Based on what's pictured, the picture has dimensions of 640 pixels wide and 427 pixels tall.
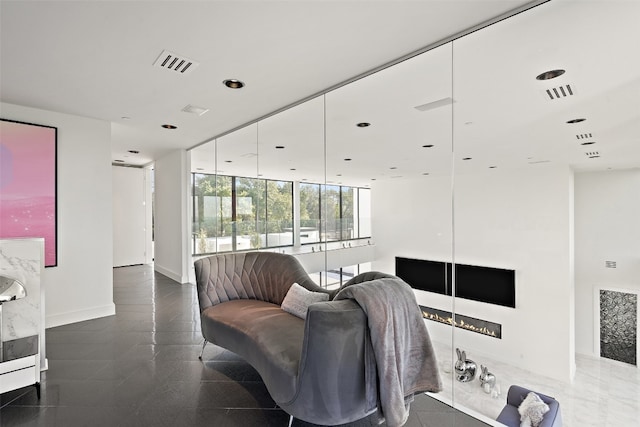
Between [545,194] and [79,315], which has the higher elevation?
[545,194]

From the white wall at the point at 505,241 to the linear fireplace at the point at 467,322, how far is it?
0.07 m

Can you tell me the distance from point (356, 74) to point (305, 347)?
2351mm

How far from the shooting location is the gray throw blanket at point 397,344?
1.59 meters

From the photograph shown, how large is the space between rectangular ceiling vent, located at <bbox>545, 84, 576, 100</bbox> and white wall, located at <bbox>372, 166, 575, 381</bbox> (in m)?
1.07

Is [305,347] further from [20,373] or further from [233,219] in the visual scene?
[233,219]

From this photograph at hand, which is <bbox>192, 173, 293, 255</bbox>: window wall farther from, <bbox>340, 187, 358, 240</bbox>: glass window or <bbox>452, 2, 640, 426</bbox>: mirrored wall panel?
<bbox>452, 2, 640, 426</bbox>: mirrored wall panel

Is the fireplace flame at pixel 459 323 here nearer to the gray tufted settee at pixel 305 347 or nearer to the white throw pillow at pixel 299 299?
the gray tufted settee at pixel 305 347

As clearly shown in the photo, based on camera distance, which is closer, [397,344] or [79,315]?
[397,344]

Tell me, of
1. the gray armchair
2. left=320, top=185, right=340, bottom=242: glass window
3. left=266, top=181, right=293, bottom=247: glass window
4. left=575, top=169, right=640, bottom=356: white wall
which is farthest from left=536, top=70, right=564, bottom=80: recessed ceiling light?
the gray armchair

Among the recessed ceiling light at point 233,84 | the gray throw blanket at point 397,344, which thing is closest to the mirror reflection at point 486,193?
the gray throw blanket at point 397,344

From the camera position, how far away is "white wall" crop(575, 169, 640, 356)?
3.40 metres

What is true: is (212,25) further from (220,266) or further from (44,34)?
(220,266)

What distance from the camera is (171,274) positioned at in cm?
651

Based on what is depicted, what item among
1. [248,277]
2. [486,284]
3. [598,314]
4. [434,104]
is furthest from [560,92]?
[598,314]
